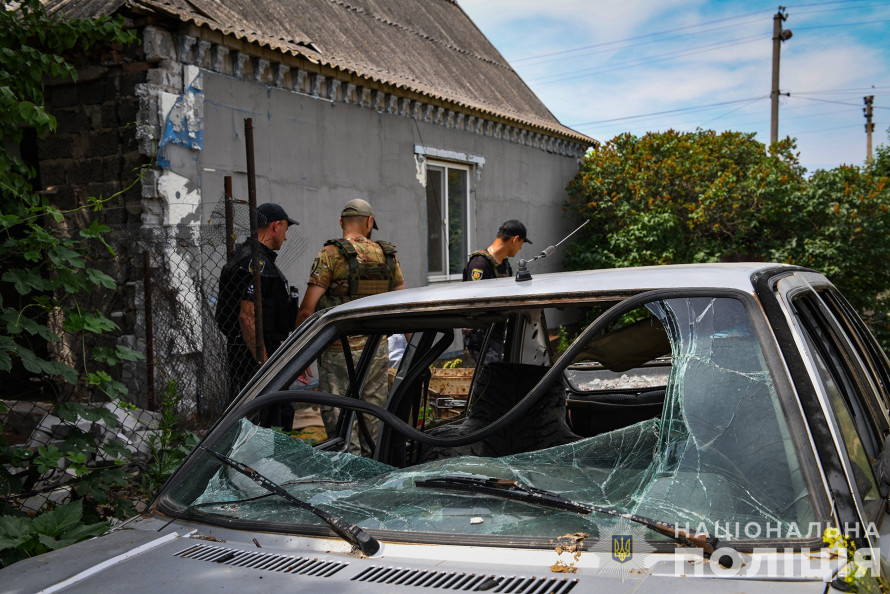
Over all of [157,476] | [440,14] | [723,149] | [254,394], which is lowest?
[157,476]

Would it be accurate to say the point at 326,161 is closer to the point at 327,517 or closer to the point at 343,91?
the point at 343,91

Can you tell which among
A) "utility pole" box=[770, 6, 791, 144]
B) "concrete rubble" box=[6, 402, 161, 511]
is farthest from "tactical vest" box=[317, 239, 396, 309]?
"utility pole" box=[770, 6, 791, 144]

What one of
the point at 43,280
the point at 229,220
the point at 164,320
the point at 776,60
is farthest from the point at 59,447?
the point at 776,60

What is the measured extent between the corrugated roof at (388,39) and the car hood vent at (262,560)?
18.2 ft

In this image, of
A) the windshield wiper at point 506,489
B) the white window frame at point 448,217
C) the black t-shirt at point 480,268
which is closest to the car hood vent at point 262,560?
the windshield wiper at point 506,489

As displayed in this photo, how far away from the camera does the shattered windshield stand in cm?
171

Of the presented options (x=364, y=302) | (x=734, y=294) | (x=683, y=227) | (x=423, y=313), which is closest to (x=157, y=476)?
(x=364, y=302)

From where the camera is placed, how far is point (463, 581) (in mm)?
1568

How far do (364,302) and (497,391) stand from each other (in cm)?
73

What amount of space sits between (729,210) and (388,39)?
251 inches

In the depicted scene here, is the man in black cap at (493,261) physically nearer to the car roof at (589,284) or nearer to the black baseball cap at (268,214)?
the black baseball cap at (268,214)

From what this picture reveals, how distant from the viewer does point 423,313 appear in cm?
246

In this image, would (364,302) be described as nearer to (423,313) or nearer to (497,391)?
(423,313)

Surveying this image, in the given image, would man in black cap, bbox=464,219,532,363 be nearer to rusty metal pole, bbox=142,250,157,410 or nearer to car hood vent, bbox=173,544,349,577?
rusty metal pole, bbox=142,250,157,410
